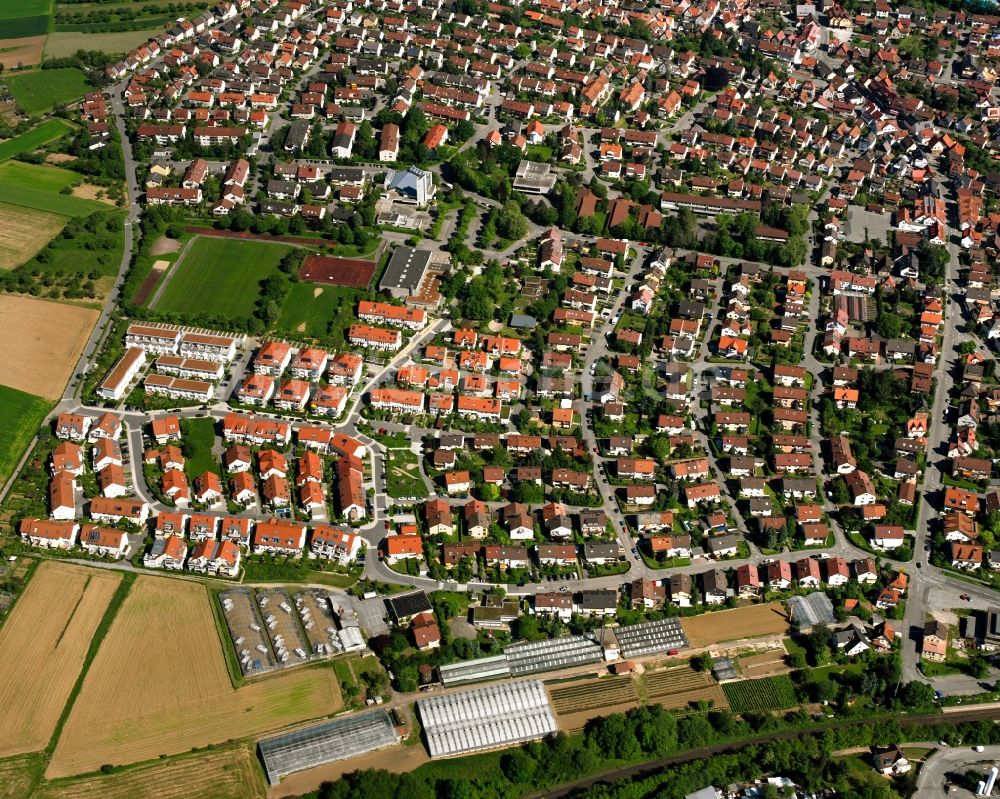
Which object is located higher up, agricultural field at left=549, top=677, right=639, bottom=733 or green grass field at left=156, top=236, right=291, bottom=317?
green grass field at left=156, top=236, right=291, bottom=317

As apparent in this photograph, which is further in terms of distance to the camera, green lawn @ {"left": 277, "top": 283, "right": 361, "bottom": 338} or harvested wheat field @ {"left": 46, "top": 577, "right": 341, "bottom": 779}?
green lawn @ {"left": 277, "top": 283, "right": 361, "bottom": 338}

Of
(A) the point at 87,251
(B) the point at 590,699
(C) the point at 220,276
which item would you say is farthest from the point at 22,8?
(B) the point at 590,699

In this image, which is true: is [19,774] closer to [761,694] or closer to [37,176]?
[761,694]

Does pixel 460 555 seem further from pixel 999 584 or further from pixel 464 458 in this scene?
pixel 999 584

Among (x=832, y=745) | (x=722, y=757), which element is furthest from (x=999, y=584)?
(x=722, y=757)

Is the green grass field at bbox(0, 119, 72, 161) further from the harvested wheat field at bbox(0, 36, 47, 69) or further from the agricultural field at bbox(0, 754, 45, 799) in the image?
the agricultural field at bbox(0, 754, 45, 799)

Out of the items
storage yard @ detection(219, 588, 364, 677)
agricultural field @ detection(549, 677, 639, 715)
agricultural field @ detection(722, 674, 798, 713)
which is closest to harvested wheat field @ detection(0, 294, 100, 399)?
storage yard @ detection(219, 588, 364, 677)
